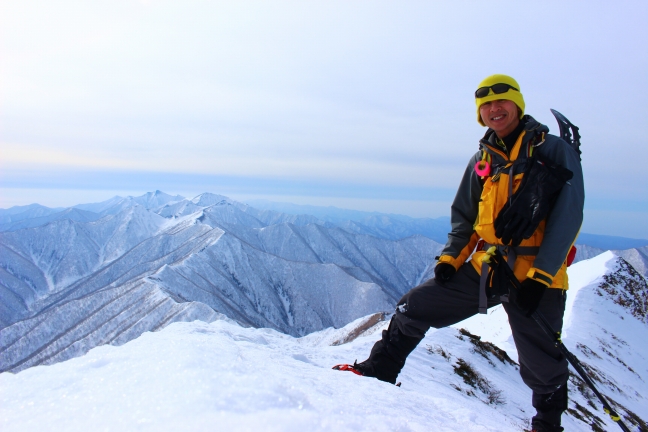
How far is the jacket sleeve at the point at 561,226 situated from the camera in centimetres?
443

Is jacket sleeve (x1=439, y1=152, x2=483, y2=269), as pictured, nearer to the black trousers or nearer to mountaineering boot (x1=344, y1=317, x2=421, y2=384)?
the black trousers

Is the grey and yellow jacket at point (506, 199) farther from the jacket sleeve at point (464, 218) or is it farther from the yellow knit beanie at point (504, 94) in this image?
the yellow knit beanie at point (504, 94)

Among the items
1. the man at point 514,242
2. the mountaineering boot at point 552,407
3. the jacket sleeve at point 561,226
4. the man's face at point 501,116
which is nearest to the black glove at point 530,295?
the man at point 514,242

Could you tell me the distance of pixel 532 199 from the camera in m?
4.50

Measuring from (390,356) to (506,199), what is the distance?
10.2ft

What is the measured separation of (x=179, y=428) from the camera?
2.71 meters

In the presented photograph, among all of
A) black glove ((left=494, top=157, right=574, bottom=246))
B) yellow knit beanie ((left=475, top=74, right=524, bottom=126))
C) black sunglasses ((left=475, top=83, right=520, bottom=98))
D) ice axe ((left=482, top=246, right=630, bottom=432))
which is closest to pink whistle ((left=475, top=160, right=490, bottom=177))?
black glove ((left=494, top=157, right=574, bottom=246))

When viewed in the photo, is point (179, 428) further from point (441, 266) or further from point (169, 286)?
point (169, 286)

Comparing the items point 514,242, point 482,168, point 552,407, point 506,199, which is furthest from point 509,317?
point 482,168

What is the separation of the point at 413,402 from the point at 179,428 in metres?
3.42

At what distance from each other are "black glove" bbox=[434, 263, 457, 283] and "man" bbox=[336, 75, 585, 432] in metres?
0.01

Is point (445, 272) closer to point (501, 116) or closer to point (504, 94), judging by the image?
point (501, 116)

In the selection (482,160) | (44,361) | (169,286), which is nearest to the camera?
(482,160)

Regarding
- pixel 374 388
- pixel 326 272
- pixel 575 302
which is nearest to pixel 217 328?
pixel 374 388
